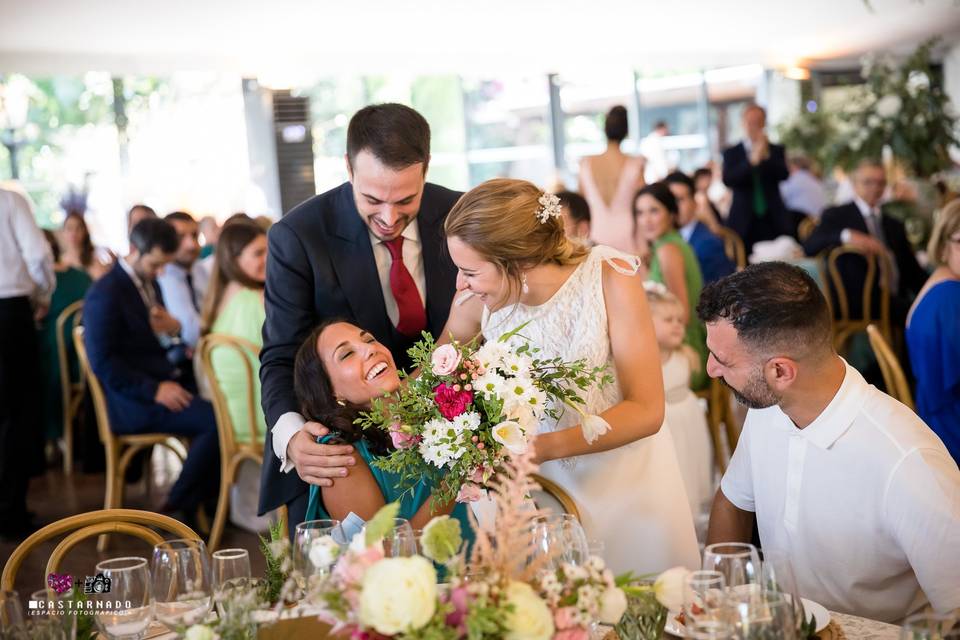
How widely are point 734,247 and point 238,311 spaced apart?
14.2ft

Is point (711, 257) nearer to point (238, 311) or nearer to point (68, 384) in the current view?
point (238, 311)

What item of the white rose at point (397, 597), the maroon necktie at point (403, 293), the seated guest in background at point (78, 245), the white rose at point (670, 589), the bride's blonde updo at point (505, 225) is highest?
the seated guest in background at point (78, 245)

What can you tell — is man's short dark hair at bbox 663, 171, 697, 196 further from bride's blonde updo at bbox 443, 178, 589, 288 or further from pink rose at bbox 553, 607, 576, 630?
pink rose at bbox 553, 607, 576, 630

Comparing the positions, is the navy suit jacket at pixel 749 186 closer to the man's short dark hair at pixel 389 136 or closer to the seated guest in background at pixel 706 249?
the seated guest in background at pixel 706 249

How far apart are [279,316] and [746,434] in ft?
4.09

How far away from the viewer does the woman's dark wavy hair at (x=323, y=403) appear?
2.57 m

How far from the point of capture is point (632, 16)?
463 inches

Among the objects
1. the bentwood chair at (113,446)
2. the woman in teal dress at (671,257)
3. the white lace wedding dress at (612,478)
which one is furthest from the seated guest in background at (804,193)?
the white lace wedding dress at (612,478)

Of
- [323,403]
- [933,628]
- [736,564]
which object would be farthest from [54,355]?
[933,628]

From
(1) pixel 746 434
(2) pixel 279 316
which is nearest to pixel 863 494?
(1) pixel 746 434

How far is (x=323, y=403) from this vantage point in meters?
2.62

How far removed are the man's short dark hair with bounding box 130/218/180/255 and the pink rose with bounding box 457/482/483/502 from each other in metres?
3.40

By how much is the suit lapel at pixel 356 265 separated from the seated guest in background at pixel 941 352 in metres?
1.73

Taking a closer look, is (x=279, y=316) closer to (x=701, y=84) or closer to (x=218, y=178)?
(x=218, y=178)
